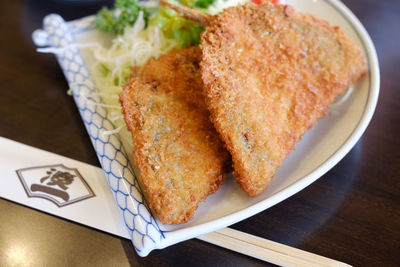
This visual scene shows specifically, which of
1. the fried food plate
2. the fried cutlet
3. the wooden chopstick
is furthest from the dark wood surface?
the fried cutlet

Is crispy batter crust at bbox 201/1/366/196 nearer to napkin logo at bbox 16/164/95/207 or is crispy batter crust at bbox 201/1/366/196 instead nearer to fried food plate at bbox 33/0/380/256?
fried food plate at bbox 33/0/380/256

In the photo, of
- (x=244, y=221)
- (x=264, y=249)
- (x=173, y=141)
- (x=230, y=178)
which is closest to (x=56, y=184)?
(x=173, y=141)

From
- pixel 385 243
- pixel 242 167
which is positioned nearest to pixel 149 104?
pixel 242 167

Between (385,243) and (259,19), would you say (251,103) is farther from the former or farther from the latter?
(385,243)

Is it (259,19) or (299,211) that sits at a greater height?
(259,19)

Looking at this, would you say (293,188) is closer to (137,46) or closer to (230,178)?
(230,178)
